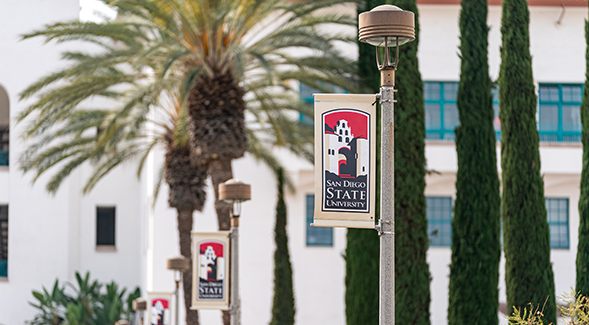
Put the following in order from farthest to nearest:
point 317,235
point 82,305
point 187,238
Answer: point 82,305 < point 317,235 < point 187,238

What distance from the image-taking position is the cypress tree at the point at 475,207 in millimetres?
16078

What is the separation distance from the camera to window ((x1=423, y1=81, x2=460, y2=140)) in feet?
70.8

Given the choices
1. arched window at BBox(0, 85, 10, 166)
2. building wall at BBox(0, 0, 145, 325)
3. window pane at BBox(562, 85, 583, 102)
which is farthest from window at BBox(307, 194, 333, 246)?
arched window at BBox(0, 85, 10, 166)

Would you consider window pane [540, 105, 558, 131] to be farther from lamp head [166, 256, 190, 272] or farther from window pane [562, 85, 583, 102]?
lamp head [166, 256, 190, 272]

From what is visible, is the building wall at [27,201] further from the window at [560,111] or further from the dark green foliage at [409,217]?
the dark green foliage at [409,217]

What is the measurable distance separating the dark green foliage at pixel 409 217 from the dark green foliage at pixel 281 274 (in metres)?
4.75

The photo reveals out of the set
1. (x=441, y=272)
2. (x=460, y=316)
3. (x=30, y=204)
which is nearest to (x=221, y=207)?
(x=460, y=316)

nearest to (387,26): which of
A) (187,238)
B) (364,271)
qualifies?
(364,271)

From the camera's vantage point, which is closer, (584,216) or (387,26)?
(387,26)

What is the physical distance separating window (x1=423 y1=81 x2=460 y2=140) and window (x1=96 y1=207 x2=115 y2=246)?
14599 millimetres

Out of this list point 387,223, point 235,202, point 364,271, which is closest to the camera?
point 387,223

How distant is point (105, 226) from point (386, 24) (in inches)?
1023

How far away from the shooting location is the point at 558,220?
21.8 m

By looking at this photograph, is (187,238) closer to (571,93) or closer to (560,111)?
(560,111)
